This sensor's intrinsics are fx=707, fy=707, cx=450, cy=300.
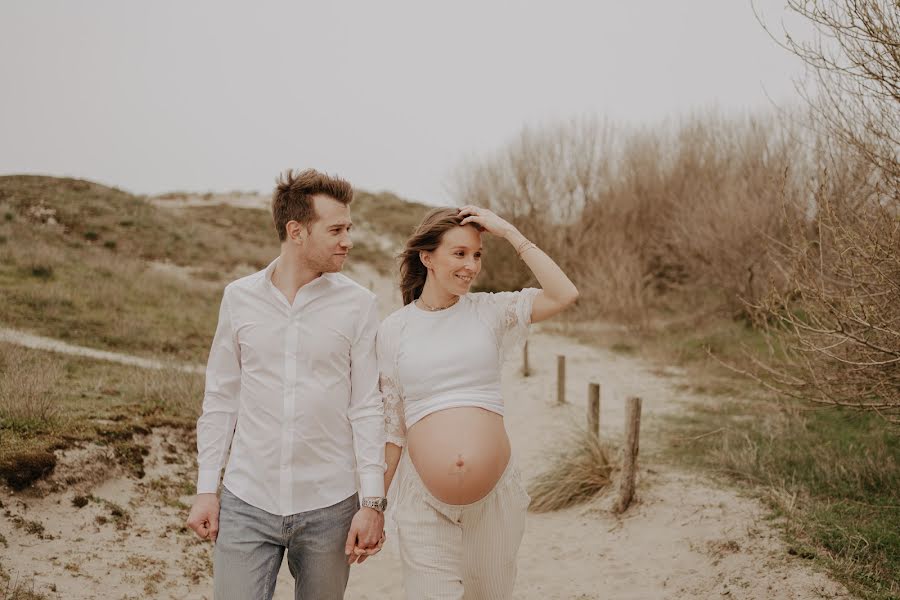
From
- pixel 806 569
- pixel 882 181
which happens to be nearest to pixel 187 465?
pixel 806 569

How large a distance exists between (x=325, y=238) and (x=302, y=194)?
0.21 metres

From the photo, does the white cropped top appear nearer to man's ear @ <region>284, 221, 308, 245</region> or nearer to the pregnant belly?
the pregnant belly

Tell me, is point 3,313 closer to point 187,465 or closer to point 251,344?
point 187,465

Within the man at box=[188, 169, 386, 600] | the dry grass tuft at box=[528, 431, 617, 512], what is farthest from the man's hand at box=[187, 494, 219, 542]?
the dry grass tuft at box=[528, 431, 617, 512]

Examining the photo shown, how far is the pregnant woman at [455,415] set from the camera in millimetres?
2818

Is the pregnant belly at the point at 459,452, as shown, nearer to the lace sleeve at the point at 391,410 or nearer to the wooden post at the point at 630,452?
the lace sleeve at the point at 391,410

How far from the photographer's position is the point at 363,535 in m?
2.70

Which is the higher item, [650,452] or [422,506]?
[422,506]

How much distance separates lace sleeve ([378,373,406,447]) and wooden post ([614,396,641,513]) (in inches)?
171

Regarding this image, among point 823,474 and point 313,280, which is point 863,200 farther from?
point 313,280

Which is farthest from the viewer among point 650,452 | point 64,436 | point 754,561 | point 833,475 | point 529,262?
point 650,452

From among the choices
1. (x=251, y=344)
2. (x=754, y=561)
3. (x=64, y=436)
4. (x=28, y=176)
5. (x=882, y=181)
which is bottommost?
(x=754, y=561)

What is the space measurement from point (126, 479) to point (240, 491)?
4379mm

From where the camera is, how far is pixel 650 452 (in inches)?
343
